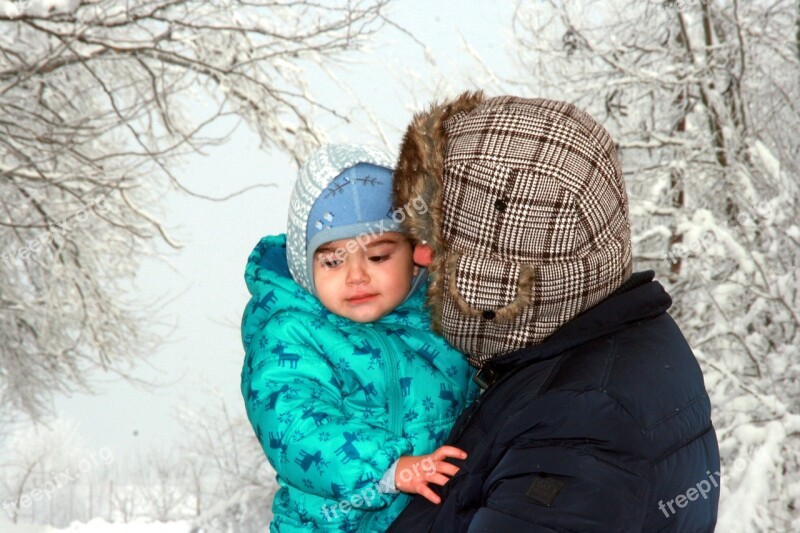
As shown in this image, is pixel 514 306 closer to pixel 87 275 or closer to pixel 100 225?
pixel 87 275

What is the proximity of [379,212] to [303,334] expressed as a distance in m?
0.34

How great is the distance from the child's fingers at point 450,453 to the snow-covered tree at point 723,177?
9.95 ft

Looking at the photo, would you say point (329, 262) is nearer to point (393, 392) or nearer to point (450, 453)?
point (393, 392)

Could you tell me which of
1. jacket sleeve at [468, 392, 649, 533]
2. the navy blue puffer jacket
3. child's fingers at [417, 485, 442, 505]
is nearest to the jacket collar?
the navy blue puffer jacket

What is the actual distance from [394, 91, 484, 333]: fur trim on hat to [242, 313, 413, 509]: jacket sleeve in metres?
0.31

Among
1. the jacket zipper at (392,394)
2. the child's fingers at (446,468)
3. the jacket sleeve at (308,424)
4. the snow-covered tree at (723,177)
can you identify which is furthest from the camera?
the snow-covered tree at (723,177)

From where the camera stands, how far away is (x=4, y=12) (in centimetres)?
427

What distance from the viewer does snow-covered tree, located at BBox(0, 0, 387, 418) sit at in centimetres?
503

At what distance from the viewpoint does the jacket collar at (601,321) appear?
56.8 inches

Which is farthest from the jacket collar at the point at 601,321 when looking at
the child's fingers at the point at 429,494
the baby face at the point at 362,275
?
the baby face at the point at 362,275

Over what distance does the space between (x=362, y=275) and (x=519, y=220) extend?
23.3 inches

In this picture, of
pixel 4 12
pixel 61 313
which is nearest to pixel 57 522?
pixel 61 313

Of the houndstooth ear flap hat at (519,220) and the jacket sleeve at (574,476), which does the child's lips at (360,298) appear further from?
the jacket sleeve at (574,476)

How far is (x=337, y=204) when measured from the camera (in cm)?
195
